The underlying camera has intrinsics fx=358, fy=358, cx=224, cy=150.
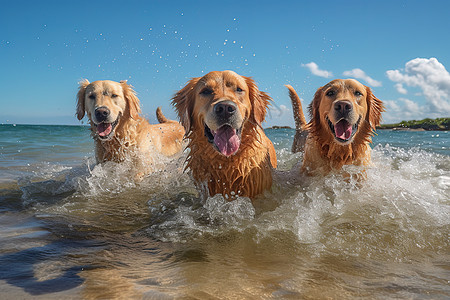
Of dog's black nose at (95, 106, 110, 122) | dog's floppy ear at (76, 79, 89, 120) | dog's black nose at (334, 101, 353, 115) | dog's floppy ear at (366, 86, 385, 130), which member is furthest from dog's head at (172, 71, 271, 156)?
dog's floppy ear at (76, 79, 89, 120)

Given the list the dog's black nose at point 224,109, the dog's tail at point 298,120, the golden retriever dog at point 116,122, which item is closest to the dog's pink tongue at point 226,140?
the dog's black nose at point 224,109

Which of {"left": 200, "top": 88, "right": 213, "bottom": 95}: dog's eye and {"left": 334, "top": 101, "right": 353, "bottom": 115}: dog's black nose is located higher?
{"left": 200, "top": 88, "right": 213, "bottom": 95}: dog's eye

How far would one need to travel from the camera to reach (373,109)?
443 centimetres

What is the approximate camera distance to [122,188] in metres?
5.38

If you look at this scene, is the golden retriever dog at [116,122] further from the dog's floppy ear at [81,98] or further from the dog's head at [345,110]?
the dog's head at [345,110]

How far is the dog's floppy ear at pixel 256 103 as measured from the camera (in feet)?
12.7

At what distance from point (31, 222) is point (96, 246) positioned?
3.78 ft

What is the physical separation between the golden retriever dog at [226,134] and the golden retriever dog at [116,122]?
6.65 ft

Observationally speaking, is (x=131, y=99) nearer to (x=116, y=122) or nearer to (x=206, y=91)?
(x=116, y=122)

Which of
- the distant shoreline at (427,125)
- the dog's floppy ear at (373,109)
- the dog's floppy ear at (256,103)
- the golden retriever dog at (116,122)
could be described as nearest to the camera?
the dog's floppy ear at (256,103)

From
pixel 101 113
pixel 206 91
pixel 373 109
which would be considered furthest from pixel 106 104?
pixel 373 109

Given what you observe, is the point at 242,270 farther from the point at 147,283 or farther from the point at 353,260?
the point at 353,260

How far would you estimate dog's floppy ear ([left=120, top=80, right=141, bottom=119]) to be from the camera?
19.6 ft

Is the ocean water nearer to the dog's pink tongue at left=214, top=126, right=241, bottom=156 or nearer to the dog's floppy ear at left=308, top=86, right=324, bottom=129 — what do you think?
the dog's pink tongue at left=214, top=126, right=241, bottom=156
